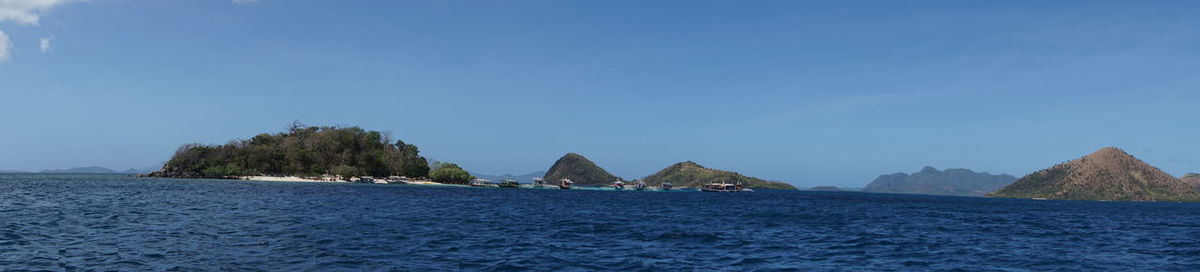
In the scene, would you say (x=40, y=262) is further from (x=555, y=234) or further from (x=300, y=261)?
(x=555, y=234)

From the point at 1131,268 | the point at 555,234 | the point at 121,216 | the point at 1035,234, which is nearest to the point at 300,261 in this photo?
the point at 555,234

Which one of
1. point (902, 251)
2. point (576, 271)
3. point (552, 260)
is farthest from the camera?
point (902, 251)

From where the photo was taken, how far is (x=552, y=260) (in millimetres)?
33062

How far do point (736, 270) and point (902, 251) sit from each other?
54.6 feet

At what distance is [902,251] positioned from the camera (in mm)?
41688

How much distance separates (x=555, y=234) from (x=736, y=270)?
61.1ft

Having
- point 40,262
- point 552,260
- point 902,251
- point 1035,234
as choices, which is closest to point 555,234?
point 552,260

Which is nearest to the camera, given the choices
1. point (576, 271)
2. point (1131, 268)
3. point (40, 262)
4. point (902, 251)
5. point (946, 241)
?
point (40, 262)

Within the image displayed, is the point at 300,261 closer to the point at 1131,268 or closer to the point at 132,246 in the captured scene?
the point at 132,246

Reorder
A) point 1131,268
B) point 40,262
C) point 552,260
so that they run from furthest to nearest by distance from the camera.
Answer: point 1131,268
point 552,260
point 40,262

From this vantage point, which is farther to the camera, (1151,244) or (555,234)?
(1151,244)

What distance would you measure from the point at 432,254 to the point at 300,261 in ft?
20.9

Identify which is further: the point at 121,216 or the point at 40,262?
the point at 121,216

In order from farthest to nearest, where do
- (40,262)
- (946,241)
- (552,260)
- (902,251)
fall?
(946,241)
(902,251)
(552,260)
(40,262)
